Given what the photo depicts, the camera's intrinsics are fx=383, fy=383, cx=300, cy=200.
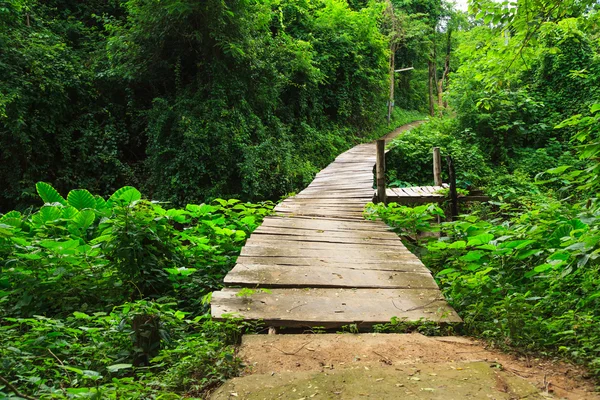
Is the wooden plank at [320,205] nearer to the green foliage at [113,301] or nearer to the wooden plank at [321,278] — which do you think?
the green foliage at [113,301]

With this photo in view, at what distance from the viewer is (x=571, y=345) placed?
2.05 metres

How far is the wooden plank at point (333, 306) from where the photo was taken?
2455 millimetres

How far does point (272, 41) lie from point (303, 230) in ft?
31.5

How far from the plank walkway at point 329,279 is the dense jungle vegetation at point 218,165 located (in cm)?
21

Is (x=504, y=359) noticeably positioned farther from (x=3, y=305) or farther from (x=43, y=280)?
(x=3, y=305)

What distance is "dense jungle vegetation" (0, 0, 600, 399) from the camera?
2.30 meters

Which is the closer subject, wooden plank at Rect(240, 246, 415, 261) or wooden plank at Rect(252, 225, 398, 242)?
wooden plank at Rect(240, 246, 415, 261)

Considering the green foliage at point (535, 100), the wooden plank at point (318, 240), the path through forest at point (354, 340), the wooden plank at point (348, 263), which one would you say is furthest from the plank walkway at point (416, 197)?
the green foliage at point (535, 100)

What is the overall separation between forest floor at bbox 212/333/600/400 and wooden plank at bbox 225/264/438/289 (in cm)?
68

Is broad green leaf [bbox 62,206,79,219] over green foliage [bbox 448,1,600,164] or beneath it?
beneath

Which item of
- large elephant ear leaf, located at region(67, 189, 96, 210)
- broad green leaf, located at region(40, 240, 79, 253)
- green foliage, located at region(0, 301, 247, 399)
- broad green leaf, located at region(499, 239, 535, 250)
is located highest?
large elephant ear leaf, located at region(67, 189, 96, 210)

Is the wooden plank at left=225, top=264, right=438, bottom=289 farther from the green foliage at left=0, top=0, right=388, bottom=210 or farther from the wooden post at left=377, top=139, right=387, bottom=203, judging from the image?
the green foliage at left=0, top=0, right=388, bottom=210

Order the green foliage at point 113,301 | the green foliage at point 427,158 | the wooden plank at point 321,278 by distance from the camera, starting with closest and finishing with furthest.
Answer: the green foliage at point 113,301
the wooden plank at point 321,278
the green foliage at point 427,158

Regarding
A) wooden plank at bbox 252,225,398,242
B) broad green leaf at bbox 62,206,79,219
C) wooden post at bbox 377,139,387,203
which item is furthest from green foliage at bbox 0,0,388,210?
broad green leaf at bbox 62,206,79,219
